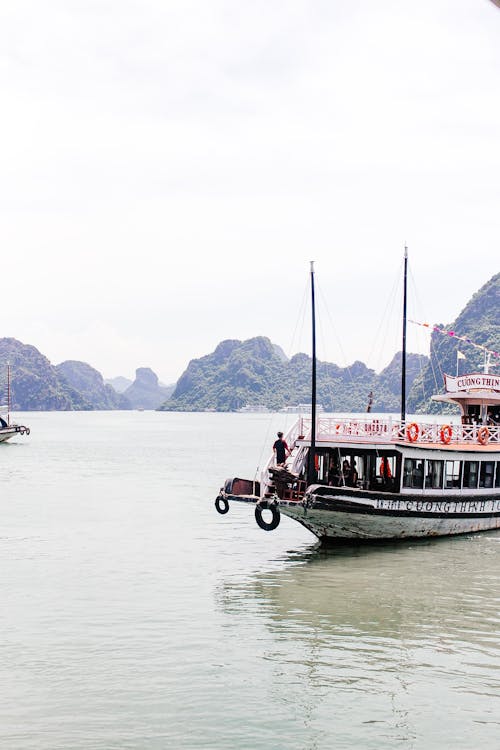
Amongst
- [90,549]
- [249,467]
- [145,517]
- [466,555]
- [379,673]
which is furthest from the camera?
[249,467]

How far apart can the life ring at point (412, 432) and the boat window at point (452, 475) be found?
205cm

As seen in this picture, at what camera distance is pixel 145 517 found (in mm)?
36125

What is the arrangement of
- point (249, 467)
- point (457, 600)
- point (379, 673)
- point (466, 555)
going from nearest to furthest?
point (379, 673) → point (457, 600) → point (466, 555) → point (249, 467)

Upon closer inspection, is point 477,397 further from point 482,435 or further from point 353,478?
point 353,478

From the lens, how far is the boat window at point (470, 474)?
2820 cm

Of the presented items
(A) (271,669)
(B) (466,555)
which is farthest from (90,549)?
(A) (271,669)

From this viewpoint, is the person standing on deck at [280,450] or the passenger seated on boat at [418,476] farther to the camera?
the passenger seated on boat at [418,476]

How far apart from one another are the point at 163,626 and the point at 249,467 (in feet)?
175

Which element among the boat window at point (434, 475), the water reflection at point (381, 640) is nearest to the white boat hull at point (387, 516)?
→ the boat window at point (434, 475)

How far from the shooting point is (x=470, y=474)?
28375 mm

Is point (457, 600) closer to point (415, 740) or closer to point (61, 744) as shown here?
point (415, 740)

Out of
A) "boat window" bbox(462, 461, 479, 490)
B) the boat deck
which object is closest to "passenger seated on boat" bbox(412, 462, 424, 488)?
the boat deck

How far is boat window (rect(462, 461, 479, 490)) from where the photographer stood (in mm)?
28200

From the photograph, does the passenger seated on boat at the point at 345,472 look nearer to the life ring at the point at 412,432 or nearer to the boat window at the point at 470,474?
the life ring at the point at 412,432
